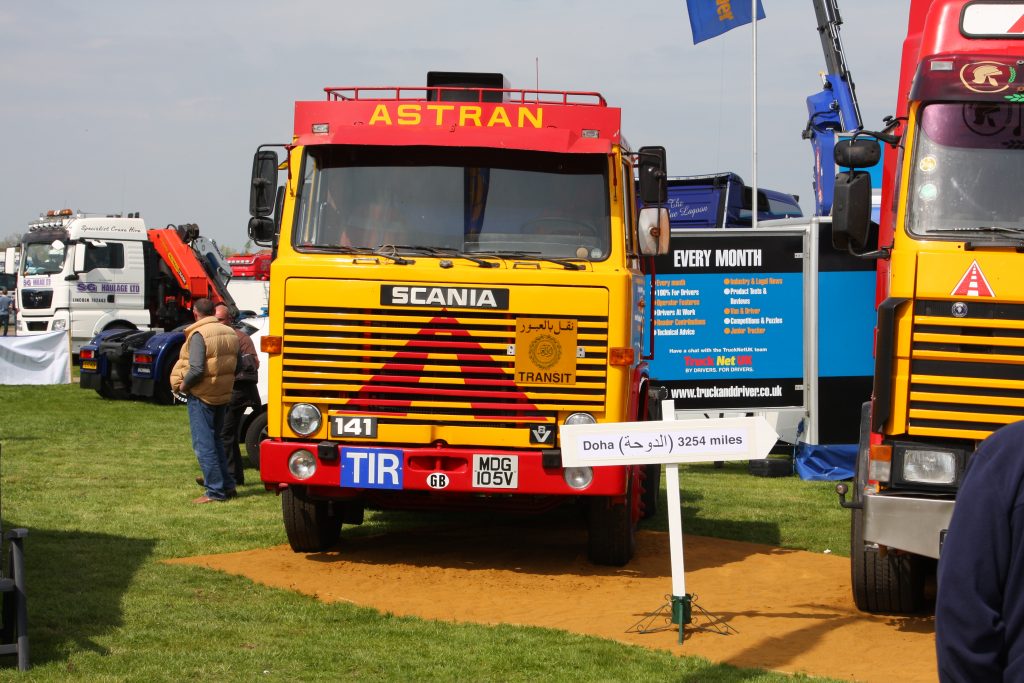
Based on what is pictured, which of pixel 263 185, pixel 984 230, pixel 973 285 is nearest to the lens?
pixel 973 285

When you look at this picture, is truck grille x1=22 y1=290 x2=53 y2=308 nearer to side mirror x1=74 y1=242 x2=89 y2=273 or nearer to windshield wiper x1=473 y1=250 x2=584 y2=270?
side mirror x1=74 y1=242 x2=89 y2=273

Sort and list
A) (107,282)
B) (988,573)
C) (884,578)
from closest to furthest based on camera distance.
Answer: (988,573), (884,578), (107,282)

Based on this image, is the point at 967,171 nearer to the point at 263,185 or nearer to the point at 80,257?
the point at 263,185

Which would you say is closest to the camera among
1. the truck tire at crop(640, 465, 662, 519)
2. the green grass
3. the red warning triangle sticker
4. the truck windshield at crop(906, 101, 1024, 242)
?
the green grass

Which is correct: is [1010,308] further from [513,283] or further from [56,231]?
[56,231]

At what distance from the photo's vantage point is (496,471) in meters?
8.83

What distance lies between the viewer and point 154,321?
27984mm

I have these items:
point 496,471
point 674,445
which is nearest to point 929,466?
point 674,445

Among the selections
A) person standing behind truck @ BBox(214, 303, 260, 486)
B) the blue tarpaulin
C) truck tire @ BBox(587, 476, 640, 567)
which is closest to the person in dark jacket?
truck tire @ BBox(587, 476, 640, 567)

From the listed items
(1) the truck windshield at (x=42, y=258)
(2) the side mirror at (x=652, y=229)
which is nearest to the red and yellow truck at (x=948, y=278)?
(2) the side mirror at (x=652, y=229)

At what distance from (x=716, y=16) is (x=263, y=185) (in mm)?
15722

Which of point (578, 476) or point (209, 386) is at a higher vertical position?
point (209, 386)

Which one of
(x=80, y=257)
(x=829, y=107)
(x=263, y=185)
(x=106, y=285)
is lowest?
(x=106, y=285)

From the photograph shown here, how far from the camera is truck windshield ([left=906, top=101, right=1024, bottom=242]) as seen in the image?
7.20 m
